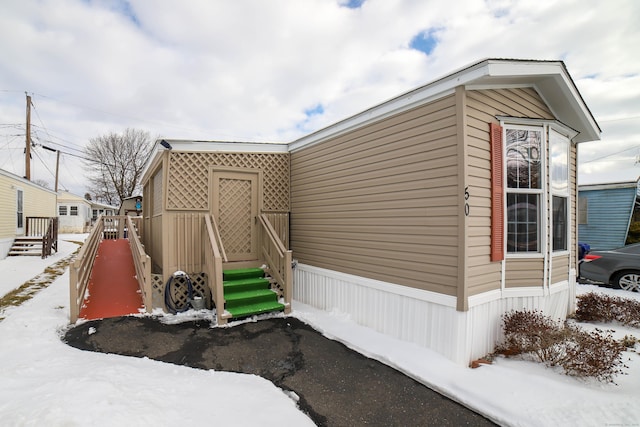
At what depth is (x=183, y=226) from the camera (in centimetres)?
629

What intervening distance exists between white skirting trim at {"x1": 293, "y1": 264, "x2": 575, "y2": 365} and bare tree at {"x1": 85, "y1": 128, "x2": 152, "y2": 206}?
1166 inches

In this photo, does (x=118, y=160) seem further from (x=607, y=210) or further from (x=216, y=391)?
(x=607, y=210)

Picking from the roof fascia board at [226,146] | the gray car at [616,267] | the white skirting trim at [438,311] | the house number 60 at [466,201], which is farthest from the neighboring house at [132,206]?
the gray car at [616,267]

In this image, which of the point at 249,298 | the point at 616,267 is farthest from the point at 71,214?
the point at 616,267

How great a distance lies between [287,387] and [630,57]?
12.7m

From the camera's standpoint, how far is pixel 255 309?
17.6 ft

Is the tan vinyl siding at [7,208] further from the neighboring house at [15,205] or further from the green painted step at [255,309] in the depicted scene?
the green painted step at [255,309]

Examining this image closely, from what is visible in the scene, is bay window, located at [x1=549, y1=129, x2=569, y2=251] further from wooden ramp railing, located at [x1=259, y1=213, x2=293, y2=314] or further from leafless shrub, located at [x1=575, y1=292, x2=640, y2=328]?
wooden ramp railing, located at [x1=259, y1=213, x2=293, y2=314]

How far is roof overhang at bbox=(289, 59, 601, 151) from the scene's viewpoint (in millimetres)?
3562

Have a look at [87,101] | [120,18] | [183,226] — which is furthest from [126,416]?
[87,101]

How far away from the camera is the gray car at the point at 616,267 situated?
6.87m

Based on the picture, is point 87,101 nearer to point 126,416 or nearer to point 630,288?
point 126,416

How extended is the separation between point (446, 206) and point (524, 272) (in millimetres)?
1755

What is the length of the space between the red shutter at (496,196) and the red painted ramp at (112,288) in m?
6.21
